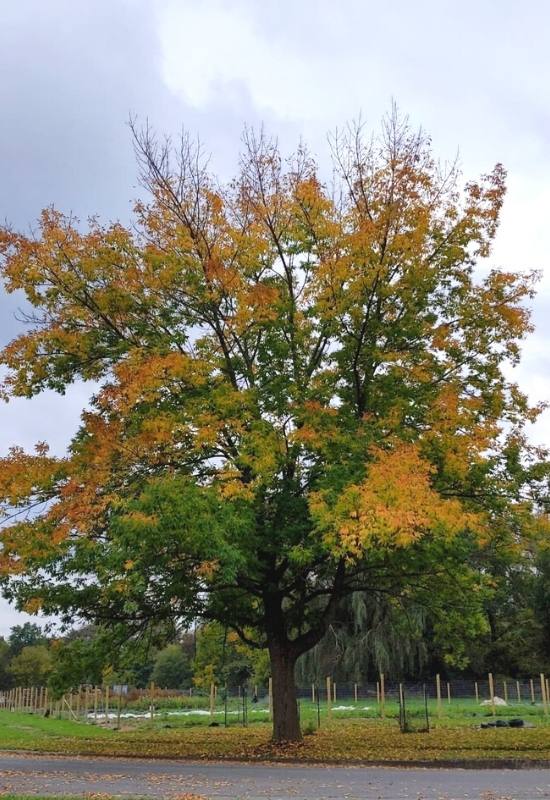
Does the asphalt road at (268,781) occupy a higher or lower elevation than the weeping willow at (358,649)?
lower

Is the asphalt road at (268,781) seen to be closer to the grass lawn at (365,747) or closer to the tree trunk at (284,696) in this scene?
the grass lawn at (365,747)

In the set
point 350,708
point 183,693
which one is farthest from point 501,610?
point 183,693

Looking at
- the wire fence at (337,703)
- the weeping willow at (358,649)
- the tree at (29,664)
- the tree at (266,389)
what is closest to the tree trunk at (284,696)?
the tree at (266,389)

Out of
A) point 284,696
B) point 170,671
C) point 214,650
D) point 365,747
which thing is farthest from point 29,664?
point 365,747

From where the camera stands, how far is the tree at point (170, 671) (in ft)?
204

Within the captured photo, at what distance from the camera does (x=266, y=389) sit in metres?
15.2

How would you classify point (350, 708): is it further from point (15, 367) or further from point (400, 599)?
point (15, 367)

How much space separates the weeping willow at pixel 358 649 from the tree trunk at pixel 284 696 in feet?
64.0

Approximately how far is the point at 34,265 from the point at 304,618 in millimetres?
9363

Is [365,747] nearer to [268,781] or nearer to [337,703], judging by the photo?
[268,781]

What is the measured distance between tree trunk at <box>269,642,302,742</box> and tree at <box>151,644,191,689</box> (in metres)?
47.9

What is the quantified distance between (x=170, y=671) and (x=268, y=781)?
179ft

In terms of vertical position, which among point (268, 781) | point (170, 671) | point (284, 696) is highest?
point (284, 696)

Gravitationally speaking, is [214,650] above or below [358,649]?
above
